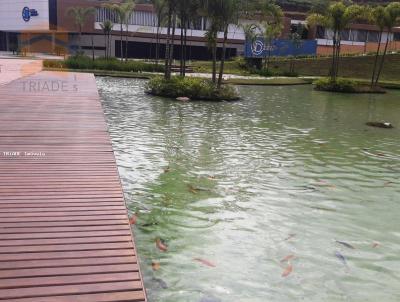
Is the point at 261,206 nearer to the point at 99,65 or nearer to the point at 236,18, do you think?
the point at 236,18

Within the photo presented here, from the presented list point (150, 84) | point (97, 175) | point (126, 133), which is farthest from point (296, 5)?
point (97, 175)

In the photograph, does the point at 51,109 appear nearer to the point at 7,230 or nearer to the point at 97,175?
the point at 97,175

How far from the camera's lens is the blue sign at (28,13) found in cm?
6619

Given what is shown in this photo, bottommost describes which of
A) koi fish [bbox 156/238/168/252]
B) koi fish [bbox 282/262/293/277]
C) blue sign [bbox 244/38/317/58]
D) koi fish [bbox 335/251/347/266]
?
koi fish [bbox 335/251/347/266]

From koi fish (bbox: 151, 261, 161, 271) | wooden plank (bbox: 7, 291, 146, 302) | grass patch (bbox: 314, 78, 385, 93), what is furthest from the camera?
grass patch (bbox: 314, 78, 385, 93)

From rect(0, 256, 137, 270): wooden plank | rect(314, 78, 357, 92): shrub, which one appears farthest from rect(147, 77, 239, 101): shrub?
rect(0, 256, 137, 270): wooden plank

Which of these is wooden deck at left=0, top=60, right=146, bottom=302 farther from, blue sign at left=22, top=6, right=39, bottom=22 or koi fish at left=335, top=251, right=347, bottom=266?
blue sign at left=22, top=6, right=39, bottom=22

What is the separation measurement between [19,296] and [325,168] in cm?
835

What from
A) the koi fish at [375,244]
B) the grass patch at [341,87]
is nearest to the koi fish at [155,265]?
the koi fish at [375,244]

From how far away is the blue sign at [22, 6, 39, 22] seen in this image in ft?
217

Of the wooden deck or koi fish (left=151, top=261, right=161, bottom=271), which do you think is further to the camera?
koi fish (left=151, top=261, right=161, bottom=271)

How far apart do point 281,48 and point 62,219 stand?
51864mm

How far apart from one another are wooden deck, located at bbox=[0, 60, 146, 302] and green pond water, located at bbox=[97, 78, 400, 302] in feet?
2.27

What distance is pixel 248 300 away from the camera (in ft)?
16.7
